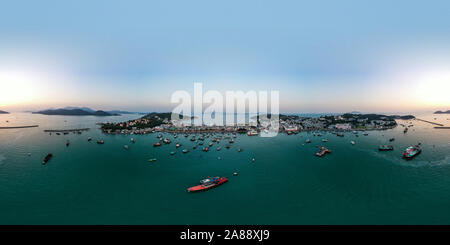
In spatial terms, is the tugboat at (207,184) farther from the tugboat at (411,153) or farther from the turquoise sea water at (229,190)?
the tugboat at (411,153)

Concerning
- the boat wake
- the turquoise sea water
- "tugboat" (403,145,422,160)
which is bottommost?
the turquoise sea water

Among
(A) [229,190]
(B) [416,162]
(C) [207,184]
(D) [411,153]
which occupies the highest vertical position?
(D) [411,153]

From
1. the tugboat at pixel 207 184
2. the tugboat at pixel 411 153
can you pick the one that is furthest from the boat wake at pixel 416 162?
the tugboat at pixel 207 184

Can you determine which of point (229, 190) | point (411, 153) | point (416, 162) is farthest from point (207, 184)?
point (411, 153)

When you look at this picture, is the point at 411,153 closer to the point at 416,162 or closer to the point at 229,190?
the point at 416,162

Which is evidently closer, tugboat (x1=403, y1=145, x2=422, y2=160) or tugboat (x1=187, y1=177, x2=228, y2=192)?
tugboat (x1=187, y1=177, x2=228, y2=192)

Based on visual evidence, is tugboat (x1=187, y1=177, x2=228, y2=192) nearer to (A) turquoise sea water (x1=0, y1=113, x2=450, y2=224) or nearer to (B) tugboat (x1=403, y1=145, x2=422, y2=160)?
(A) turquoise sea water (x1=0, y1=113, x2=450, y2=224)

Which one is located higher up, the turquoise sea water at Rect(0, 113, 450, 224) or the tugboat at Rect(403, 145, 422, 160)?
the tugboat at Rect(403, 145, 422, 160)

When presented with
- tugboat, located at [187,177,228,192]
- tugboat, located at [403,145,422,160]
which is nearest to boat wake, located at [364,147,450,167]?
tugboat, located at [403,145,422,160]

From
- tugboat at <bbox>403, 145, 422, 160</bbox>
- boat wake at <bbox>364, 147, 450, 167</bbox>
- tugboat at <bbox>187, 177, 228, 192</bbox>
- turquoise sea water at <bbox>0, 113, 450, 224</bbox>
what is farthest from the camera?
tugboat at <bbox>403, 145, 422, 160</bbox>
